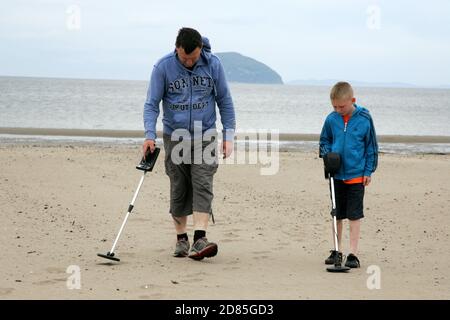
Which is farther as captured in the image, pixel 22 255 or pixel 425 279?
pixel 22 255

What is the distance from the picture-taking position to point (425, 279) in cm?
647

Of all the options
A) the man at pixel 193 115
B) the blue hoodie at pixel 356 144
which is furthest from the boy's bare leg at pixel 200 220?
the blue hoodie at pixel 356 144

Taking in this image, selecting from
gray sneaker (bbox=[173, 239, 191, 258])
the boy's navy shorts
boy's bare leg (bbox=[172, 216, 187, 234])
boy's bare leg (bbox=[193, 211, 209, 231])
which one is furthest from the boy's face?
gray sneaker (bbox=[173, 239, 191, 258])

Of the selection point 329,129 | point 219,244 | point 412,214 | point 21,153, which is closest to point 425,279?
point 329,129

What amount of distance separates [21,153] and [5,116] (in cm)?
2736

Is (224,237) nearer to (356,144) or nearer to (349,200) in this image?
(349,200)

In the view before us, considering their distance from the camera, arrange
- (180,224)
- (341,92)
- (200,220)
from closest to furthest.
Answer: (341,92) → (200,220) → (180,224)

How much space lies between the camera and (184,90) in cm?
700

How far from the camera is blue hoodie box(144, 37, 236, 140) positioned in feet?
22.9

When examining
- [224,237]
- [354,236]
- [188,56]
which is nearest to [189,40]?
[188,56]

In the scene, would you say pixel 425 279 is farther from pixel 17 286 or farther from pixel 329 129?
pixel 17 286

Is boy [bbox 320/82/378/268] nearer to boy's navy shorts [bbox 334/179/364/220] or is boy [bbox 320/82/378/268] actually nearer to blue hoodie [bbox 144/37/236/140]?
boy's navy shorts [bbox 334/179/364/220]

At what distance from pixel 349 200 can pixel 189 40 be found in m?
1.99

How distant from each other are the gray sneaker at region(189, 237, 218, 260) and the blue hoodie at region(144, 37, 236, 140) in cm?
96
